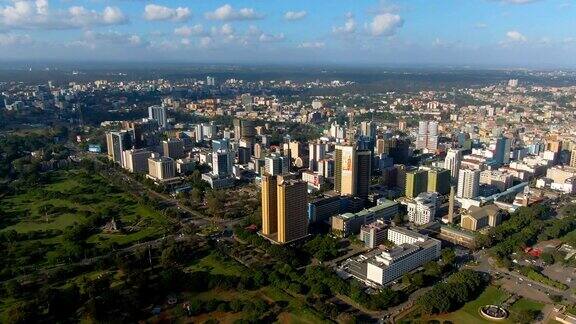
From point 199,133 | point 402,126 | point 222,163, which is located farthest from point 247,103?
point 222,163

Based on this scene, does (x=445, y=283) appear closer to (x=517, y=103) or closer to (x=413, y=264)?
(x=413, y=264)

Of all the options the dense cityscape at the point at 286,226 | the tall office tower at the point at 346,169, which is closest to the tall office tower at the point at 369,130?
the dense cityscape at the point at 286,226

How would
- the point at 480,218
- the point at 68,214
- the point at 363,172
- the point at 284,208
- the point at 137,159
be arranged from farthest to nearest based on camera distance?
the point at 137,159
the point at 363,172
the point at 68,214
the point at 480,218
the point at 284,208

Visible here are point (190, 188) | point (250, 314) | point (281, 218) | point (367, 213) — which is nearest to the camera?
point (250, 314)

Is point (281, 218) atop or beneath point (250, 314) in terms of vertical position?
atop

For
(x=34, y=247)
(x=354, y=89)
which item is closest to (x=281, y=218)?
(x=34, y=247)

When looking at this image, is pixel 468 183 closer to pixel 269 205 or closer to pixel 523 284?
pixel 523 284

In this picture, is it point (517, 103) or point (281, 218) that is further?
point (517, 103)
